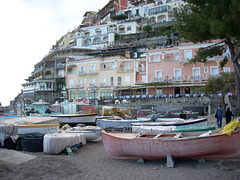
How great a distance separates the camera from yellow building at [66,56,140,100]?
41.8m

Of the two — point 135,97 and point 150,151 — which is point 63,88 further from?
point 150,151

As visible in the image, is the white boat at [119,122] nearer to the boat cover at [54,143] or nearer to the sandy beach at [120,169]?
the boat cover at [54,143]

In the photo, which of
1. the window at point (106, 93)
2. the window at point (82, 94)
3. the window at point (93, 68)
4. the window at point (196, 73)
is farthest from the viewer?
the window at point (82, 94)

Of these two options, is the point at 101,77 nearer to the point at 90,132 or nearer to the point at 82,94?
the point at 82,94

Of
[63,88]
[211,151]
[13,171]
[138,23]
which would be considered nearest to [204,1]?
[211,151]

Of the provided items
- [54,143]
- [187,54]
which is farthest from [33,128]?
[187,54]

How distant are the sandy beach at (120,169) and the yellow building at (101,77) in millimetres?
30558

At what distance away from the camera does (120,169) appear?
7.86 metres

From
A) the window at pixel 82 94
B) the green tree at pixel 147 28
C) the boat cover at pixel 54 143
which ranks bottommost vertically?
the boat cover at pixel 54 143

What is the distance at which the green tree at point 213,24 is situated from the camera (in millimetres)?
7211

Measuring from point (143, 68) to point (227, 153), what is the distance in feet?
119

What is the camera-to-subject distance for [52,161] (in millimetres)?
8211

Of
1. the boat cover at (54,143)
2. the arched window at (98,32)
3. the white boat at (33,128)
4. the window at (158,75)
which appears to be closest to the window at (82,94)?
the window at (158,75)

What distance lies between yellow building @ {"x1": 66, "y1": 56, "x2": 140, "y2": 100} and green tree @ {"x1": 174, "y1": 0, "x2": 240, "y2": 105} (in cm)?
2878
